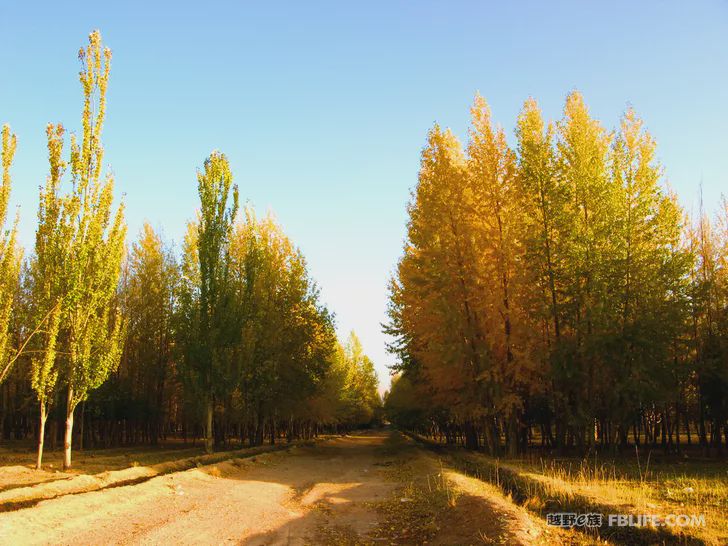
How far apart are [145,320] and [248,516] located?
32441 millimetres

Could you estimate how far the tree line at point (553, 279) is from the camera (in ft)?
66.3

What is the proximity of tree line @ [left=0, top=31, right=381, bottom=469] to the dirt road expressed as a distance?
9.89 metres

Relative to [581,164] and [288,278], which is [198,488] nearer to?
[581,164]

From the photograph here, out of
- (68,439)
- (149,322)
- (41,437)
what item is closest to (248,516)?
(68,439)

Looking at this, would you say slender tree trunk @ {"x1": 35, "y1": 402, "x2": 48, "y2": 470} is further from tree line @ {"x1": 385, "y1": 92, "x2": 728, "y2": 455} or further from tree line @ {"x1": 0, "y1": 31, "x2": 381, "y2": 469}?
tree line @ {"x1": 385, "y1": 92, "x2": 728, "y2": 455}

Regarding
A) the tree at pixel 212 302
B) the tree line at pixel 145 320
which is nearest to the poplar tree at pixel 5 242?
the tree line at pixel 145 320

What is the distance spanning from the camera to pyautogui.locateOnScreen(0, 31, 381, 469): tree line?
21688mm

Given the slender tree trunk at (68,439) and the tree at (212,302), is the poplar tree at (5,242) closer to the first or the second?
the slender tree trunk at (68,439)

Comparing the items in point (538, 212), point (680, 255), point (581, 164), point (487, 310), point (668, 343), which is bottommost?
point (668, 343)

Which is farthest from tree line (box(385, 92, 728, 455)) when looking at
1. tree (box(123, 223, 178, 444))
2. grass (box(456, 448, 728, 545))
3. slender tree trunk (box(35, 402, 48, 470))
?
tree (box(123, 223, 178, 444))

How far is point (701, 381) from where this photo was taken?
24.3 meters

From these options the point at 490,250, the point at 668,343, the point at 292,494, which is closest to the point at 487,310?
the point at 490,250

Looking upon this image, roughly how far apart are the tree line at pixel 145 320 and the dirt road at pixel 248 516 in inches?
389

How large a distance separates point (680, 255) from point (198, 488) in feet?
65.0
